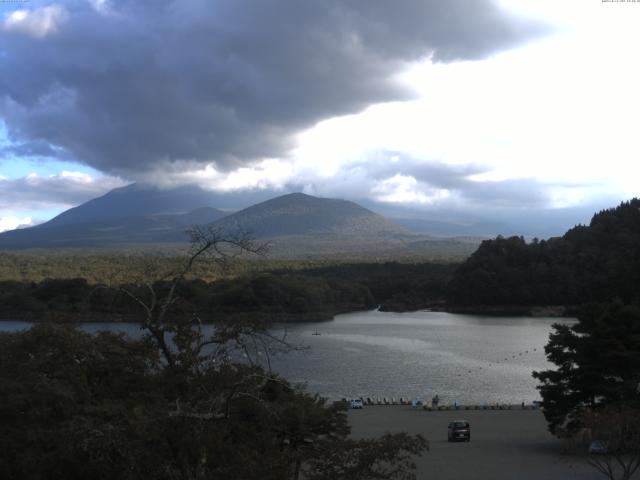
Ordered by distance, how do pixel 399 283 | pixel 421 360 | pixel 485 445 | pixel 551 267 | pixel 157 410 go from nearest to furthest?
pixel 157 410, pixel 485 445, pixel 421 360, pixel 551 267, pixel 399 283

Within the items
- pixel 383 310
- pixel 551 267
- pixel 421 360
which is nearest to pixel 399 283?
pixel 383 310

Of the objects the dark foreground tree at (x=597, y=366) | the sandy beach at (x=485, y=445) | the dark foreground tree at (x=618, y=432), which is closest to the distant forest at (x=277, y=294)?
the sandy beach at (x=485, y=445)

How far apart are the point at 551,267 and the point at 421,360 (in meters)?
35.5

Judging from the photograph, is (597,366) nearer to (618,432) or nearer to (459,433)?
(459,433)

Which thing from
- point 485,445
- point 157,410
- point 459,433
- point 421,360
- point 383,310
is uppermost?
point 157,410

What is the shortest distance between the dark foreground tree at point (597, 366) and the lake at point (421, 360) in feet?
20.2

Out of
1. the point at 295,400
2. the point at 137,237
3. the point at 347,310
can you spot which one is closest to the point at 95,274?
the point at 347,310

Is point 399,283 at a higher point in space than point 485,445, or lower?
higher

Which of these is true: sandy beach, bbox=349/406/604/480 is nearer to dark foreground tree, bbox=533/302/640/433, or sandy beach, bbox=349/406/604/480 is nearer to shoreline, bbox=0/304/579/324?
dark foreground tree, bbox=533/302/640/433

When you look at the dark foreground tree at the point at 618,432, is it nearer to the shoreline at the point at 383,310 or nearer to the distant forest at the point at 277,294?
the distant forest at the point at 277,294

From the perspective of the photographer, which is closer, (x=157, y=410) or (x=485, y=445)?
(x=157, y=410)

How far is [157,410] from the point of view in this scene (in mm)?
5363

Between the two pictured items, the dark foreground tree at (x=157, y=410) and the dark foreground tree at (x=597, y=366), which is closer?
the dark foreground tree at (x=157, y=410)

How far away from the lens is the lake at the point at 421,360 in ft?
89.7
